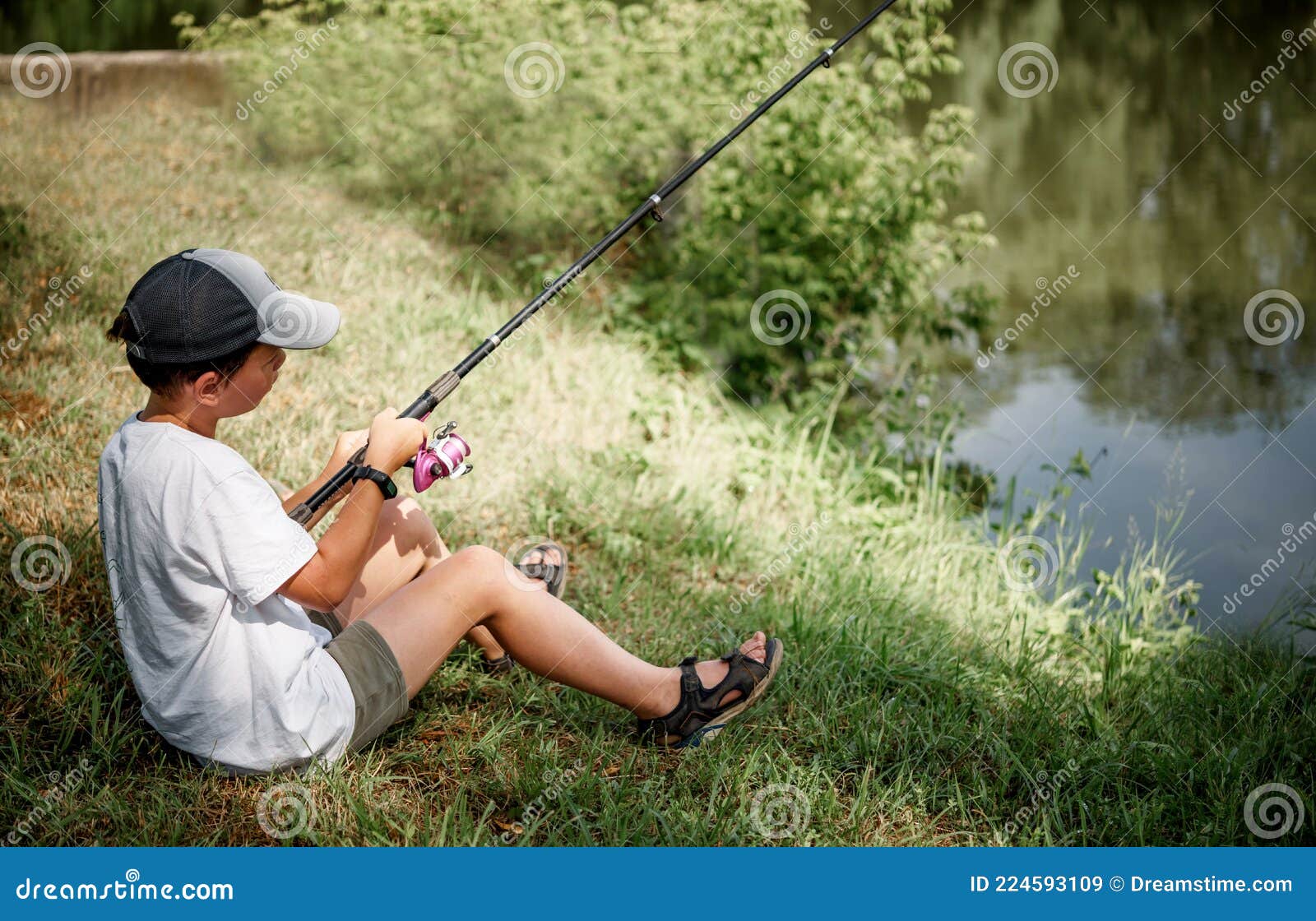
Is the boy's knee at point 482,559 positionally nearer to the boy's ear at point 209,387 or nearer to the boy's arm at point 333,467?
the boy's arm at point 333,467

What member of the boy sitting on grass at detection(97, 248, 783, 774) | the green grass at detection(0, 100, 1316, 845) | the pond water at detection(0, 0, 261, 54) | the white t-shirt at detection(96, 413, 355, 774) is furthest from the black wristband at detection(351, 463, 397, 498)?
the pond water at detection(0, 0, 261, 54)

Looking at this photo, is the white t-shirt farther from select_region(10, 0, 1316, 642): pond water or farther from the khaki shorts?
select_region(10, 0, 1316, 642): pond water

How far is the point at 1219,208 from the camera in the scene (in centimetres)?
717

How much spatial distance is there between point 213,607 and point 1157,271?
606 centimetres

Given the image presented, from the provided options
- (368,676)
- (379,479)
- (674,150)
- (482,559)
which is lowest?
(368,676)

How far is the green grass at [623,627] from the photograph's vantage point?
2.41 meters

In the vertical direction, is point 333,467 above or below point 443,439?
below

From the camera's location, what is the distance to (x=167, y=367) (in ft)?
6.57

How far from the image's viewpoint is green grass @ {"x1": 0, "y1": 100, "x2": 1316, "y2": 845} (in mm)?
2412

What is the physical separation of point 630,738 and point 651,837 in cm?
32

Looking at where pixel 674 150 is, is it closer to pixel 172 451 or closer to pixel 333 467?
pixel 333 467

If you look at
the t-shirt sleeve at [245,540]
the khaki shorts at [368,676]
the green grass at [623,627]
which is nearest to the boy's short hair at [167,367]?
the t-shirt sleeve at [245,540]

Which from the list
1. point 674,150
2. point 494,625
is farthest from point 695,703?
point 674,150

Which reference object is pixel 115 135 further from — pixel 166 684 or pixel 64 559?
pixel 166 684
